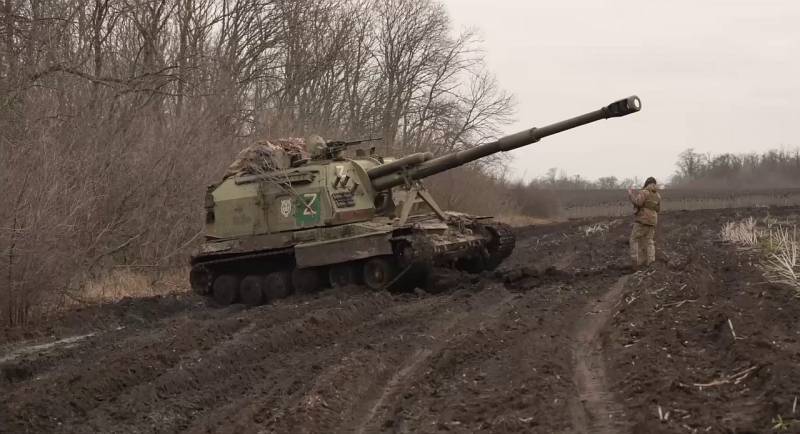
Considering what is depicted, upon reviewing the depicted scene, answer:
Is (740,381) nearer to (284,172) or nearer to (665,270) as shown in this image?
(665,270)

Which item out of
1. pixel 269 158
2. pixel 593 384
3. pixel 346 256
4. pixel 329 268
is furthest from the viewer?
pixel 269 158

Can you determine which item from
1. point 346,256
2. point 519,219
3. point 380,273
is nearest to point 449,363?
point 380,273

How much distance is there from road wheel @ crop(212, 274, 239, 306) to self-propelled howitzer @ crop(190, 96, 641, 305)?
16 mm

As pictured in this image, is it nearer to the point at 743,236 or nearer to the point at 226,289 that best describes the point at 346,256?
the point at 226,289

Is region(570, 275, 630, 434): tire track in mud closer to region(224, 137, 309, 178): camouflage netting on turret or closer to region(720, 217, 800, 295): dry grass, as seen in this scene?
region(720, 217, 800, 295): dry grass

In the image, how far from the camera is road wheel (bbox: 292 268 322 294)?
13.9 m

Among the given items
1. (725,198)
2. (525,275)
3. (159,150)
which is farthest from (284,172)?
(725,198)

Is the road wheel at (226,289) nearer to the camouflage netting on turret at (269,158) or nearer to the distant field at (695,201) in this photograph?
the camouflage netting on turret at (269,158)

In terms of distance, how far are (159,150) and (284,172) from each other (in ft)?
17.3

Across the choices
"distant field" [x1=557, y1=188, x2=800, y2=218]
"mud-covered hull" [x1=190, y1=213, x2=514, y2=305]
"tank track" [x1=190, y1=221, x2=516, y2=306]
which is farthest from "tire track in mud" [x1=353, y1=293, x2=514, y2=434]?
"distant field" [x1=557, y1=188, x2=800, y2=218]

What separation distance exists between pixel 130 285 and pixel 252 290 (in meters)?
3.65

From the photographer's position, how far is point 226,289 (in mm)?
14883

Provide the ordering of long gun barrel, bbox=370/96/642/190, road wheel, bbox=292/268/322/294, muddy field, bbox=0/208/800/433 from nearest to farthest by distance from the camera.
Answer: muddy field, bbox=0/208/800/433, long gun barrel, bbox=370/96/642/190, road wheel, bbox=292/268/322/294

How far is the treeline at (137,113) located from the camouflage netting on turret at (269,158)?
7.69 feet
